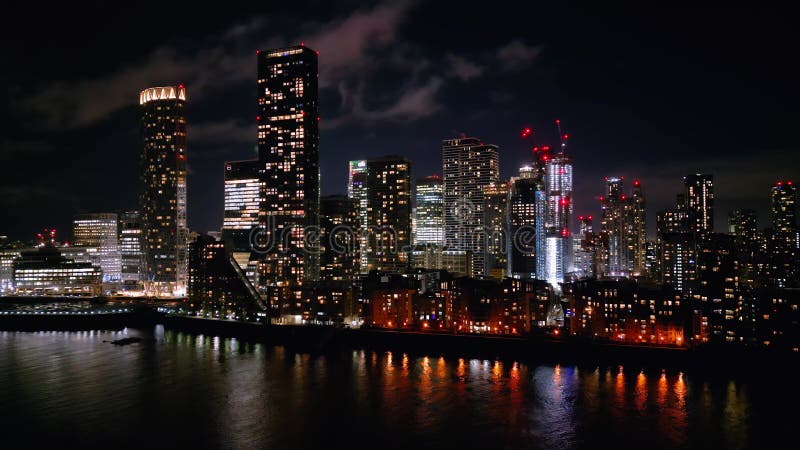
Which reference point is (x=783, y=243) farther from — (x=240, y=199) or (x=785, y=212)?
(x=240, y=199)

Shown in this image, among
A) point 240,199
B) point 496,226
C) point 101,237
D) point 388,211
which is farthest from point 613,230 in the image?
point 101,237

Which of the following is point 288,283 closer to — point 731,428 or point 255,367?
point 255,367

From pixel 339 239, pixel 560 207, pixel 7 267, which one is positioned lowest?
pixel 7 267

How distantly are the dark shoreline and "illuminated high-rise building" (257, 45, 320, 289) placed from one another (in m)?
13.6

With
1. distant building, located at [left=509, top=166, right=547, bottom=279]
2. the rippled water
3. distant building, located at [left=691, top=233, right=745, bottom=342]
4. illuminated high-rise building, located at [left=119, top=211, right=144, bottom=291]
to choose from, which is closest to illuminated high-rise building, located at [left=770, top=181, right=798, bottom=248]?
distant building, located at [left=509, top=166, right=547, bottom=279]

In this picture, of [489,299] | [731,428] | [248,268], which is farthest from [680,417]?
[248,268]

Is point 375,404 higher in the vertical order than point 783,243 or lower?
lower

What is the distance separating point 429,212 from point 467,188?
953 cm

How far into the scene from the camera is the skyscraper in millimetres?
102312

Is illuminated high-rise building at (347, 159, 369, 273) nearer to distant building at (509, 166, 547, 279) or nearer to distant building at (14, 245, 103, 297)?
distant building at (509, 166, 547, 279)

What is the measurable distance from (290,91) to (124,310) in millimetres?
32050

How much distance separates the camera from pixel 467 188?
130 metres

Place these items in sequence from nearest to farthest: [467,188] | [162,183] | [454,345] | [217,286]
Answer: [454,345], [217,286], [162,183], [467,188]

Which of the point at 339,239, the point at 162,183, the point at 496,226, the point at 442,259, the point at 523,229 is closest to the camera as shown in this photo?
the point at 339,239
